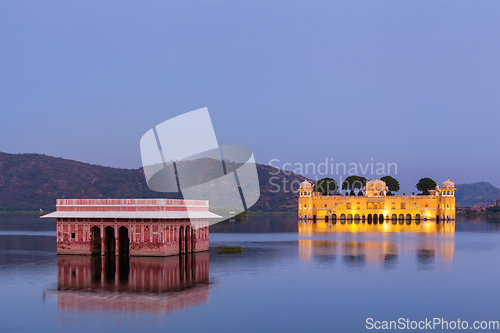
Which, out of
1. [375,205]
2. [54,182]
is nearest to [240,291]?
[375,205]

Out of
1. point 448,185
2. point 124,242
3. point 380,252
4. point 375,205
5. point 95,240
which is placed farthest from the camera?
point 375,205

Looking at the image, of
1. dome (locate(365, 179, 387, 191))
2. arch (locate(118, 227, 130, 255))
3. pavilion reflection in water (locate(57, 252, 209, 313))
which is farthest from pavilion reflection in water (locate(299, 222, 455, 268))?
dome (locate(365, 179, 387, 191))

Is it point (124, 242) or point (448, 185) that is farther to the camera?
point (448, 185)

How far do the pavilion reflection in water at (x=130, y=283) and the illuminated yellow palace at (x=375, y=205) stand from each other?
87.8 m

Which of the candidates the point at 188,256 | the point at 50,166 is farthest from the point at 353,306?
the point at 50,166

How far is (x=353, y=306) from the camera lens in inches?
968

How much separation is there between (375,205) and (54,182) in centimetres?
10503

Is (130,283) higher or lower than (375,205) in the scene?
higher

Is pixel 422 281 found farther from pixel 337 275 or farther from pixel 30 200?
pixel 30 200

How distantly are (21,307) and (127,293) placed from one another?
4.67m

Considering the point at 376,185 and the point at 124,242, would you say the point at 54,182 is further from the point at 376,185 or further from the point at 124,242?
the point at 124,242

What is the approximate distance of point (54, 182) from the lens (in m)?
174

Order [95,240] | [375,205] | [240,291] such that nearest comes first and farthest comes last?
1. [240,291]
2. [95,240]
3. [375,205]

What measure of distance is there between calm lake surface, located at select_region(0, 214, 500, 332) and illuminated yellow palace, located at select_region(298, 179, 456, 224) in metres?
79.9
